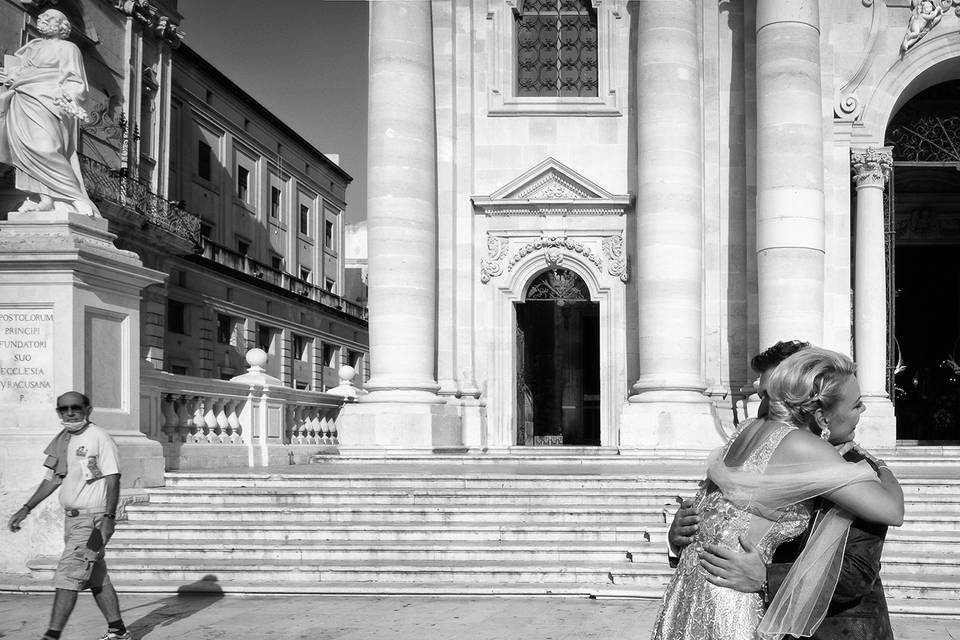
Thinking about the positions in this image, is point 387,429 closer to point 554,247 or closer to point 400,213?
point 400,213

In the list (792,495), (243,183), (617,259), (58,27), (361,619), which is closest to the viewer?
(792,495)

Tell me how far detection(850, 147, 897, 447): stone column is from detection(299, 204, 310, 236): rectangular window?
4495 cm

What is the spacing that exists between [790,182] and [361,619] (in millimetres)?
12247

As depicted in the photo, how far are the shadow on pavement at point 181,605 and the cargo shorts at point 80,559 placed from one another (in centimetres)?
79

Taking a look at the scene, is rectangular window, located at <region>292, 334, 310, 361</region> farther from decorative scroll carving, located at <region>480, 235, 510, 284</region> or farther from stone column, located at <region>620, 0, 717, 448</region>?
stone column, located at <region>620, 0, 717, 448</region>

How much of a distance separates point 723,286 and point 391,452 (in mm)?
6839

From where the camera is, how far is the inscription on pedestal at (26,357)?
1108 cm

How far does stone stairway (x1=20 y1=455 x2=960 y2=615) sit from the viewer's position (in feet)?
32.9

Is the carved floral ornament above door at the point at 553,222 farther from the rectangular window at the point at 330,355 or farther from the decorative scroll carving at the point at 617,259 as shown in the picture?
the rectangular window at the point at 330,355

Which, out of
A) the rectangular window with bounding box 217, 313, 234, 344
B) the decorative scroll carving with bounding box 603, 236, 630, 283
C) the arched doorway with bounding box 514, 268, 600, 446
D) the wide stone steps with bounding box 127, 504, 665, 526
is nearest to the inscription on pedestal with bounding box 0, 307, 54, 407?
the wide stone steps with bounding box 127, 504, 665, 526

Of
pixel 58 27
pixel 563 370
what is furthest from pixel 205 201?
pixel 58 27

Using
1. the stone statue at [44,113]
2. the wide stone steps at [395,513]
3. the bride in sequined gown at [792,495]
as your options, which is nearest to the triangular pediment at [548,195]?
the wide stone steps at [395,513]

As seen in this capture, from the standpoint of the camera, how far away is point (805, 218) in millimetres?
18344

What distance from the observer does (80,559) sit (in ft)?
24.4
